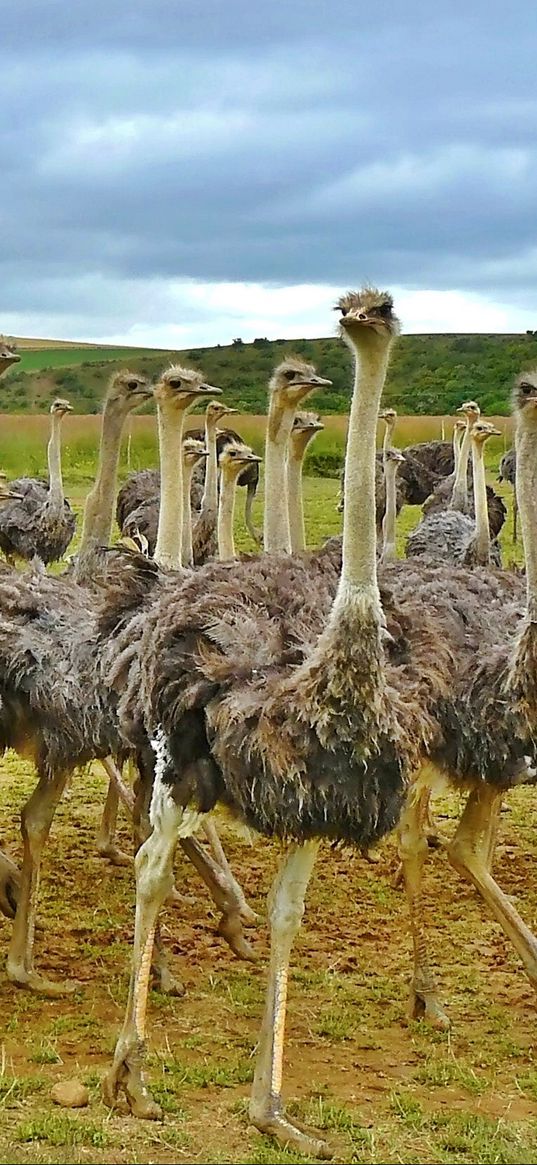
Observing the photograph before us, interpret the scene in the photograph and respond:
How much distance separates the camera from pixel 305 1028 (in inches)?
209

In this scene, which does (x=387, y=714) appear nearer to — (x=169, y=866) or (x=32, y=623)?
(x=169, y=866)

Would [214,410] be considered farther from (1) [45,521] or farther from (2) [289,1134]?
(2) [289,1134]

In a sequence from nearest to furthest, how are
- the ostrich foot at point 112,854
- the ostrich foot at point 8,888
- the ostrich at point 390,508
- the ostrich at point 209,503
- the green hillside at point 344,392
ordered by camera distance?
the ostrich foot at point 8,888
the ostrich foot at point 112,854
the ostrich at point 209,503
the ostrich at point 390,508
the green hillside at point 344,392

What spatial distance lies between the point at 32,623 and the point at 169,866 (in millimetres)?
1234

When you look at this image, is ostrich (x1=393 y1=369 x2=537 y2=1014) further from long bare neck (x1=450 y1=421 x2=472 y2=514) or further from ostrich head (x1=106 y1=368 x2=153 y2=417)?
long bare neck (x1=450 y1=421 x2=472 y2=514)

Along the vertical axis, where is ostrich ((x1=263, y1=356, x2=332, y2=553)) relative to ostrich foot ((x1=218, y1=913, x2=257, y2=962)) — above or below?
above

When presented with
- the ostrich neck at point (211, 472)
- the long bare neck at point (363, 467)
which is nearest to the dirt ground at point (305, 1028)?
the long bare neck at point (363, 467)

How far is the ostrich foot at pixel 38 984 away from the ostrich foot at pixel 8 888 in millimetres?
347

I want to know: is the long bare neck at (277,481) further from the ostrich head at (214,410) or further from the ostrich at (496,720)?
the ostrich head at (214,410)

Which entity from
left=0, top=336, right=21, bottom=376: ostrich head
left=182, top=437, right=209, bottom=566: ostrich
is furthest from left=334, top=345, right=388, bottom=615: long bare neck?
left=182, top=437, right=209, bottom=566: ostrich

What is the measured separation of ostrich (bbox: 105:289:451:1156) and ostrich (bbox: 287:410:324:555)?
2.94 meters

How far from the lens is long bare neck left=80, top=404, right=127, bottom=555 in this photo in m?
7.46

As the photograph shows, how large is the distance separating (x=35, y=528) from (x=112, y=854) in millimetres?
5161

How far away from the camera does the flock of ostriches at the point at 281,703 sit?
420cm
